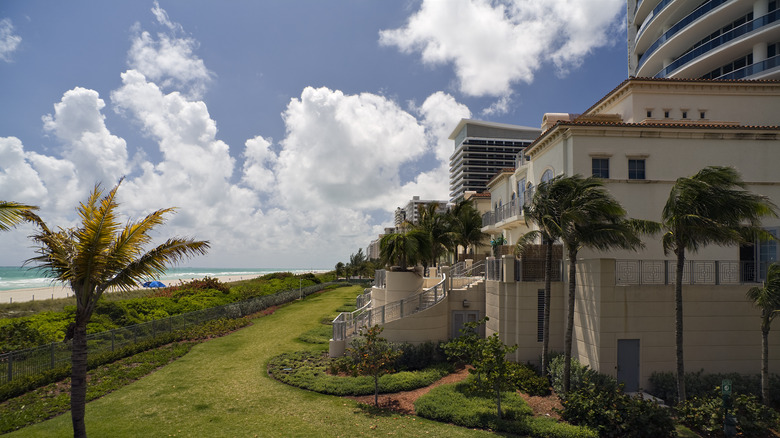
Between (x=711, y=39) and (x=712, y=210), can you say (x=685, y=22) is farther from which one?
(x=712, y=210)

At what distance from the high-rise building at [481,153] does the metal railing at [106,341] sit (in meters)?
94.1

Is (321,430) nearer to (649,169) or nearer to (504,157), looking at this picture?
(649,169)

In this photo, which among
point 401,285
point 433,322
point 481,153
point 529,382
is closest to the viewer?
point 529,382

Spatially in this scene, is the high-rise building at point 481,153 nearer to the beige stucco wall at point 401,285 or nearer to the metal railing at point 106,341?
the metal railing at point 106,341

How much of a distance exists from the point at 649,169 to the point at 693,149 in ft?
7.87

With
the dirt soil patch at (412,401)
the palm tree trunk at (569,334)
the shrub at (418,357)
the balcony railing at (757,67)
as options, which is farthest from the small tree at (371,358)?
the balcony railing at (757,67)

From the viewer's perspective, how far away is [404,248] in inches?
822

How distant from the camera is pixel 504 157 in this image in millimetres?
121250

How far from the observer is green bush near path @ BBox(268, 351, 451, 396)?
14594 millimetres

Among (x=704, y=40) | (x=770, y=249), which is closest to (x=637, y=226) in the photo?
(x=770, y=249)

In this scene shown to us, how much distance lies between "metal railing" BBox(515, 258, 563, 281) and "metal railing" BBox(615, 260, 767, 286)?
2.15 metres

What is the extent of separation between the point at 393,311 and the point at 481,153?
110m

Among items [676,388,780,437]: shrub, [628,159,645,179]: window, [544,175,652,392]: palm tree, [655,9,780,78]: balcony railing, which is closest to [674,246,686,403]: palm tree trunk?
[676,388,780,437]: shrub

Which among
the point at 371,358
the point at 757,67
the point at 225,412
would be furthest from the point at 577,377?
the point at 757,67
